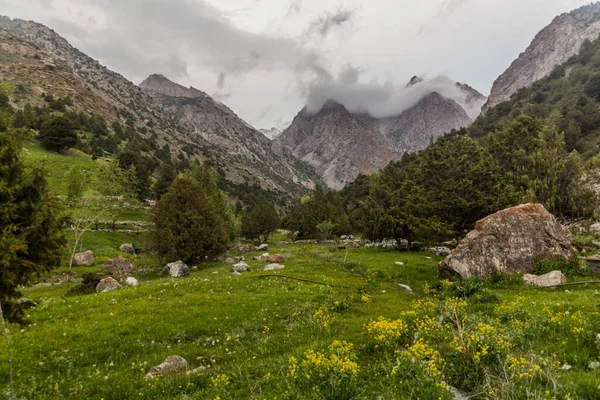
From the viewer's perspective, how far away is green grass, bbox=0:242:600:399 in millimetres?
6496

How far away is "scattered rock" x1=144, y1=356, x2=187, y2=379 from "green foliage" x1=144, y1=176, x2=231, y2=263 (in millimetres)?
31139

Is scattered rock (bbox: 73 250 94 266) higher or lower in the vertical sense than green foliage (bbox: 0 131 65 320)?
lower

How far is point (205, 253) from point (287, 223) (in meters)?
84.0

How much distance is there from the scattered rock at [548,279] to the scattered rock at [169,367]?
21190 mm

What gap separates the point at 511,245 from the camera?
22.0 m

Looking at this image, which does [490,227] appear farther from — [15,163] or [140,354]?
[15,163]

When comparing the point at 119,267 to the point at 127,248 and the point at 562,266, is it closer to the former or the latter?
the point at 127,248

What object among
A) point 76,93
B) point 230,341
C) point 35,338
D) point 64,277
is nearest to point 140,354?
point 230,341

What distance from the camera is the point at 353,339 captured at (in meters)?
10.8

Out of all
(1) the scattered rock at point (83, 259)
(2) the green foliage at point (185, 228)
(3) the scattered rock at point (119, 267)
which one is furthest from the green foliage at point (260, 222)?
(3) the scattered rock at point (119, 267)

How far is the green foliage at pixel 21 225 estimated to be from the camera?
732 centimetres

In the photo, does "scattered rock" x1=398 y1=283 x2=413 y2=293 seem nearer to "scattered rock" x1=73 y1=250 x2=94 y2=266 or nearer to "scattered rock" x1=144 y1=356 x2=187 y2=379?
"scattered rock" x1=144 y1=356 x2=187 y2=379

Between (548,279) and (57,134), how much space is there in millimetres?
119991

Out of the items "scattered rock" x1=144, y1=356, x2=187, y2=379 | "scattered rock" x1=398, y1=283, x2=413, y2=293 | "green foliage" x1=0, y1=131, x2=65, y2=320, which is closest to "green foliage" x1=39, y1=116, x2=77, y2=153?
"green foliage" x1=0, y1=131, x2=65, y2=320
